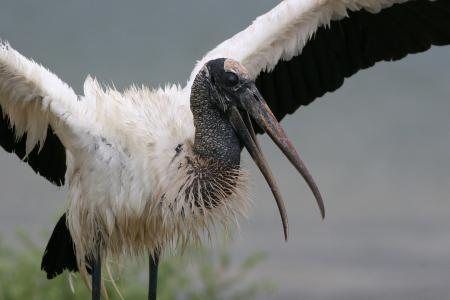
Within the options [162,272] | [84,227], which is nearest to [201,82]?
[84,227]

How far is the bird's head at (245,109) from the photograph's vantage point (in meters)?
4.46

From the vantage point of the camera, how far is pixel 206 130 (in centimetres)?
464

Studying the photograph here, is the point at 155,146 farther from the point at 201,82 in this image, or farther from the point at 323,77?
the point at 323,77

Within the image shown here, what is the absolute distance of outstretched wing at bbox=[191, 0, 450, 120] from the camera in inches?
217

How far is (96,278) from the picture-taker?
17.1 ft

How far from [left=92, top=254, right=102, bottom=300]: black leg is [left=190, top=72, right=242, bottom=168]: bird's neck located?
0.99 metres

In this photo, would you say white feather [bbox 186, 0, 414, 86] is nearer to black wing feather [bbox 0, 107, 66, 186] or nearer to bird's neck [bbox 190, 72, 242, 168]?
bird's neck [bbox 190, 72, 242, 168]

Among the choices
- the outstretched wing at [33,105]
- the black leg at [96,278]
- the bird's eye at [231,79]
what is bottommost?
the black leg at [96,278]

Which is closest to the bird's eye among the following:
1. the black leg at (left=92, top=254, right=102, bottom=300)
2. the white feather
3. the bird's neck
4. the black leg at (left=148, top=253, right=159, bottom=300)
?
the bird's neck

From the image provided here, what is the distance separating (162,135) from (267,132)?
0.59 metres

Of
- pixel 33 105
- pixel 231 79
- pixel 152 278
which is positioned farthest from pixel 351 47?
pixel 33 105

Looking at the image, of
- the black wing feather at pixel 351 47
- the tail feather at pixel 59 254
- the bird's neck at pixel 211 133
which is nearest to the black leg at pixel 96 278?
the tail feather at pixel 59 254

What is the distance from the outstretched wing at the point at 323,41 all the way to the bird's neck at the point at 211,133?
2.56 feet

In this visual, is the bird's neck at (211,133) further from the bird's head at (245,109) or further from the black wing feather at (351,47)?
the black wing feather at (351,47)
